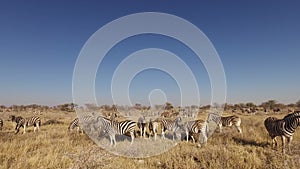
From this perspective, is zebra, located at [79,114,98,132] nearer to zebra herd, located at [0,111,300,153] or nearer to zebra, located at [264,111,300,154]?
zebra herd, located at [0,111,300,153]

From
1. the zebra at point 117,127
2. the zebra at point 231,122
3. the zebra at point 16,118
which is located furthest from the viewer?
the zebra at point 16,118

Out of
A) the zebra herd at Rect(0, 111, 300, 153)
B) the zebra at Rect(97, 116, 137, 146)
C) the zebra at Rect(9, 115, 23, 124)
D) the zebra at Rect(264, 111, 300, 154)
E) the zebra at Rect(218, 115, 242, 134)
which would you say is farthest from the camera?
the zebra at Rect(9, 115, 23, 124)

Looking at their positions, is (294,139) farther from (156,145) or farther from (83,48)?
(83,48)

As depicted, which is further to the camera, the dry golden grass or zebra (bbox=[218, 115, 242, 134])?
zebra (bbox=[218, 115, 242, 134])

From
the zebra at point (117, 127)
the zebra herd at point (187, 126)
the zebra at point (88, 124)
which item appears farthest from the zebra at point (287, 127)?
the zebra at point (88, 124)

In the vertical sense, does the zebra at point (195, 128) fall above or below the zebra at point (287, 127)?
below

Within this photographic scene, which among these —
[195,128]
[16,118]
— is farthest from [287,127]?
[16,118]

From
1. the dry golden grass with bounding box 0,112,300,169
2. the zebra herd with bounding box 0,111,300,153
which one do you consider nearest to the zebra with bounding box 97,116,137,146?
the zebra herd with bounding box 0,111,300,153

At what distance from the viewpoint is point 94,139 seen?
11031mm

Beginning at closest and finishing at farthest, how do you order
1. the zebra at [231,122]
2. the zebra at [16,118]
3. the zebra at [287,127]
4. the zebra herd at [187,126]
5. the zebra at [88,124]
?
the zebra at [287,127] → the zebra herd at [187,126] → the zebra at [88,124] → the zebra at [231,122] → the zebra at [16,118]

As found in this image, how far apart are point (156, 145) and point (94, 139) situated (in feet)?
10.9

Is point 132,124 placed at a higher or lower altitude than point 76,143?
higher

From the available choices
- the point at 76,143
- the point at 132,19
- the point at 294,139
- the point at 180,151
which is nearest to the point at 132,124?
the point at 76,143

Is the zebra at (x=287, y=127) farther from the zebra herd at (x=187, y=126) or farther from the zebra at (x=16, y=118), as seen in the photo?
the zebra at (x=16, y=118)
